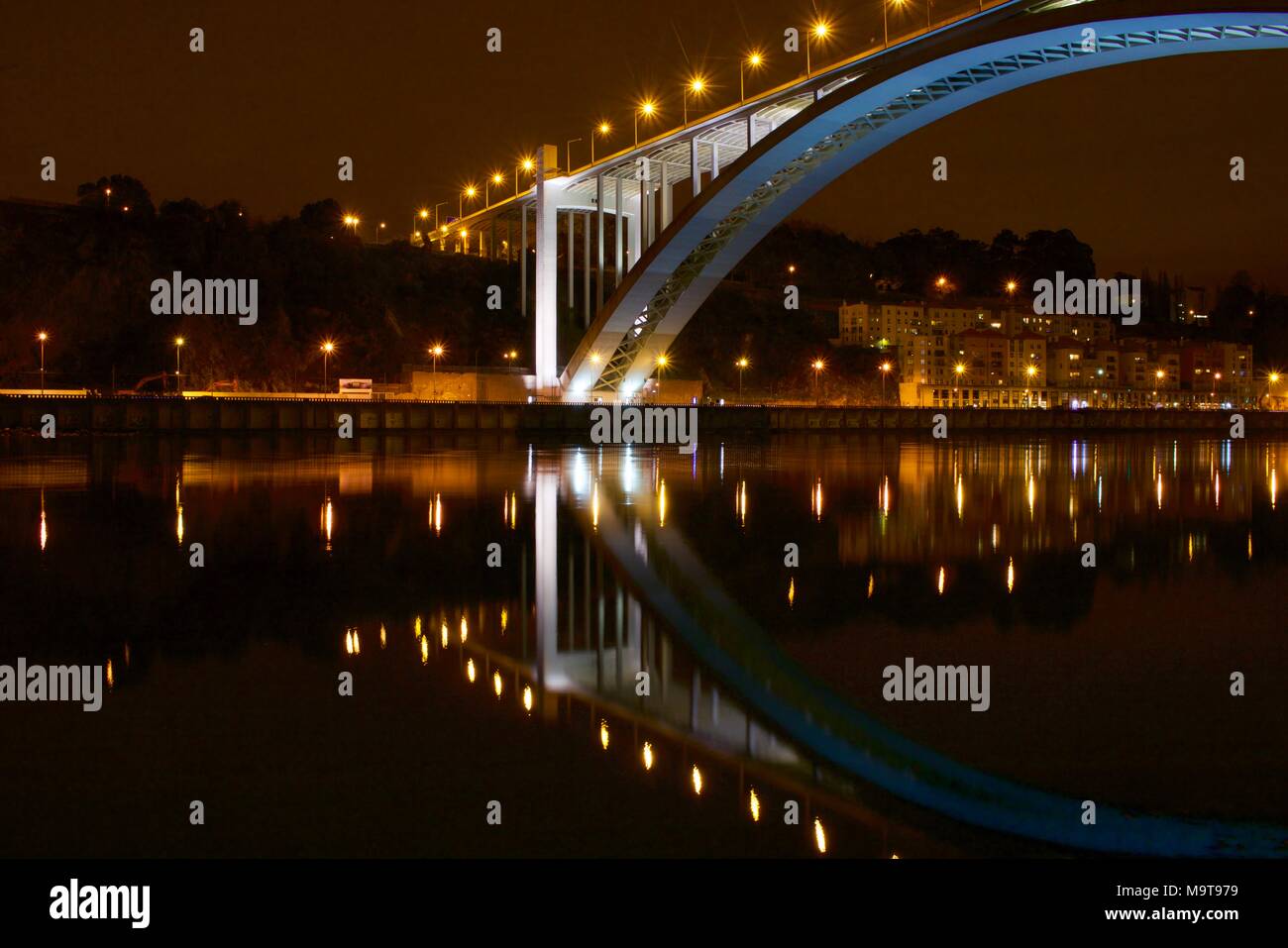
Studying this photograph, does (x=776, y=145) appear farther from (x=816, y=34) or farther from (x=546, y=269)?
(x=546, y=269)

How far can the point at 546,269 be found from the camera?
47.0 m

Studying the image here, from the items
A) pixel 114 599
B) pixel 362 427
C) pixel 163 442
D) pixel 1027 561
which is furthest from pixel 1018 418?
pixel 114 599

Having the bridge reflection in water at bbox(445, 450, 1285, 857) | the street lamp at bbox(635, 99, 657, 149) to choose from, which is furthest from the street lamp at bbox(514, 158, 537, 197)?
the bridge reflection in water at bbox(445, 450, 1285, 857)

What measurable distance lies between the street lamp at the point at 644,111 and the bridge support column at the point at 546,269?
20.4ft

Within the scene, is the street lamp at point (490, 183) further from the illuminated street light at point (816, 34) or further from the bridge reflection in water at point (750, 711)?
the bridge reflection in water at point (750, 711)

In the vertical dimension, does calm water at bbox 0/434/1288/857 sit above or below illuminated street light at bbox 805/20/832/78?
below

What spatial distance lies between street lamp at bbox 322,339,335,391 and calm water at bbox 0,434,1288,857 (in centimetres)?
4997

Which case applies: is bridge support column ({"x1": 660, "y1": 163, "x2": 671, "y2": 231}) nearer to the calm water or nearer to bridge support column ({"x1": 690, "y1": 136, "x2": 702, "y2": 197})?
bridge support column ({"x1": 690, "y1": 136, "x2": 702, "y2": 197})

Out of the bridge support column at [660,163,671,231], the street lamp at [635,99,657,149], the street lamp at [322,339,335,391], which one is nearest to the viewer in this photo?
the street lamp at [635,99,657,149]

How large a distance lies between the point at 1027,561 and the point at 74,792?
8.06 meters

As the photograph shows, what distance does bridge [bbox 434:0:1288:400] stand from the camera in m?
22.9

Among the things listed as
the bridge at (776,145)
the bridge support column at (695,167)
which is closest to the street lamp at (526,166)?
the bridge at (776,145)

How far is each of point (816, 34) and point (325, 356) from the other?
39.9m

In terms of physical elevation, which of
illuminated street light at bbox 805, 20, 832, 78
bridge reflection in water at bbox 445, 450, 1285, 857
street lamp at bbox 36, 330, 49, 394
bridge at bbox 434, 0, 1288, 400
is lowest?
bridge reflection in water at bbox 445, 450, 1285, 857
